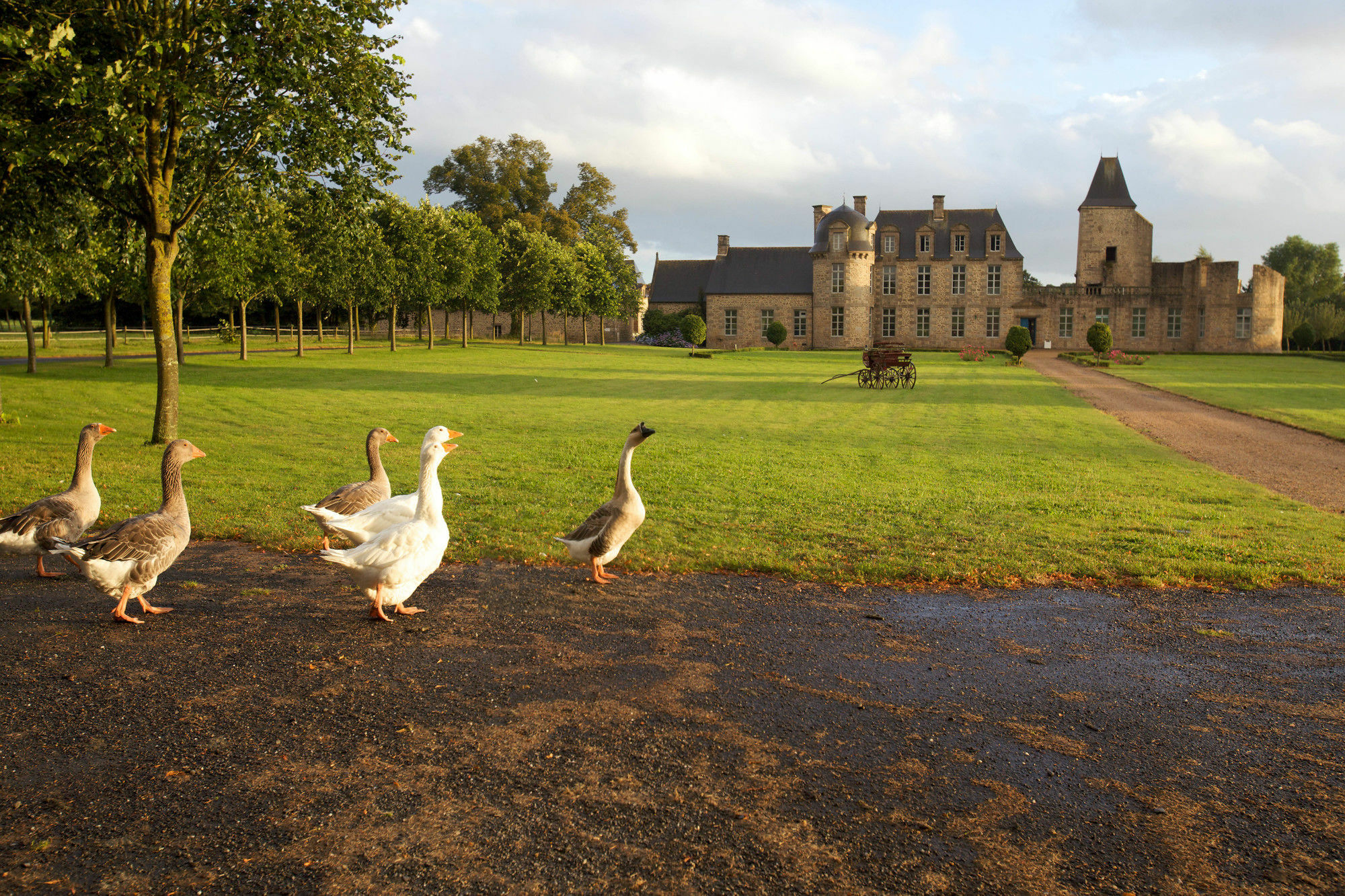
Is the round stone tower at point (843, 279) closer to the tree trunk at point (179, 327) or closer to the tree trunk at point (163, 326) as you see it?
the tree trunk at point (179, 327)

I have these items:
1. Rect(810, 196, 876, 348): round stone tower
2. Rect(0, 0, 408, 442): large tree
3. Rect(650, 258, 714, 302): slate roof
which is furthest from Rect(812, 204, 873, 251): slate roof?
Rect(0, 0, 408, 442): large tree

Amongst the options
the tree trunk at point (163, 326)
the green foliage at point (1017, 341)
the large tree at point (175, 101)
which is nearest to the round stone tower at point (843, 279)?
the green foliage at point (1017, 341)

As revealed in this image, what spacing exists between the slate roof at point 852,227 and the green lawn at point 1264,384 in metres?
25.9

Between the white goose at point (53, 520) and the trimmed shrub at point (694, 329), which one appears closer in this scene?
the white goose at point (53, 520)

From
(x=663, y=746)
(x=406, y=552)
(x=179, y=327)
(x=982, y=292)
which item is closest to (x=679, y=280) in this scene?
(x=982, y=292)

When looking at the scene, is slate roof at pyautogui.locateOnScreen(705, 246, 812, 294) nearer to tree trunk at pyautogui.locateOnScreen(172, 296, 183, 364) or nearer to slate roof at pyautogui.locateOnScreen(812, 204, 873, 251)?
slate roof at pyautogui.locateOnScreen(812, 204, 873, 251)

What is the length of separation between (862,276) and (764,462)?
64.7 metres

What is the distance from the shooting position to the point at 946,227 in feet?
254

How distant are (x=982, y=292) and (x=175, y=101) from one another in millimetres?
72323

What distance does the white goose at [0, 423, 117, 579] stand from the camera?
7.07 meters

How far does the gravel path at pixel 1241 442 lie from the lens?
1365cm

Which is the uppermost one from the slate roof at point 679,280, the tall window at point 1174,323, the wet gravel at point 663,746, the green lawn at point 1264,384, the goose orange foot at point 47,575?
the slate roof at point 679,280

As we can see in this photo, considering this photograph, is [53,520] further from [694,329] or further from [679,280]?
[679,280]

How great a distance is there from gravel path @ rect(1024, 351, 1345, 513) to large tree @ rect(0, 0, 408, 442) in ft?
55.8
